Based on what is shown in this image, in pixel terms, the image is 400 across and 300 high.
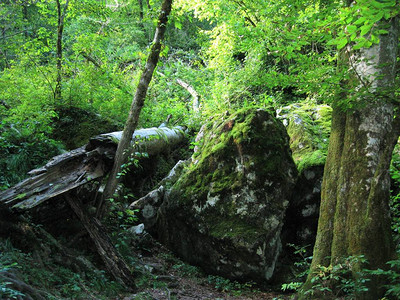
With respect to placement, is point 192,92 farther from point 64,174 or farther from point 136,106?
point 64,174

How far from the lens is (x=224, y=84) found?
11.4m

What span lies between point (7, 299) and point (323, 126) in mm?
7964

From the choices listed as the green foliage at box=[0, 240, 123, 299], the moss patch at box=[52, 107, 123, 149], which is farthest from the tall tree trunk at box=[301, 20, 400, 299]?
the moss patch at box=[52, 107, 123, 149]

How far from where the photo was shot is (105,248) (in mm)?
5164

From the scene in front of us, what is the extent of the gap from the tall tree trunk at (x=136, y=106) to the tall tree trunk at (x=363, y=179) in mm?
3511

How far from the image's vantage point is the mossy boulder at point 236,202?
18.9 feet

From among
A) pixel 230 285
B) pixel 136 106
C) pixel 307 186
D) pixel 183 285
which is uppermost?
pixel 136 106

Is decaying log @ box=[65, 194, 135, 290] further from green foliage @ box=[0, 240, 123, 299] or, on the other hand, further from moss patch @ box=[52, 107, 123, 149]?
moss patch @ box=[52, 107, 123, 149]

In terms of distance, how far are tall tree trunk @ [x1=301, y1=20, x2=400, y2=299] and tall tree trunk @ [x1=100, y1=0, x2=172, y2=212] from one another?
3511mm

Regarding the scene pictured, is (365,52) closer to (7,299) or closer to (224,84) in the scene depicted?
(7,299)

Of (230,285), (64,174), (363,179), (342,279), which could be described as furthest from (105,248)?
(363,179)

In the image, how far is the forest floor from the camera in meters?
5.13

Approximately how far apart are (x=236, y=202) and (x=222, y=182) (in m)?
0.54

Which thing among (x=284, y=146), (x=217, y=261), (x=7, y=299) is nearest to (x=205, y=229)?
(x=217, y=261)
